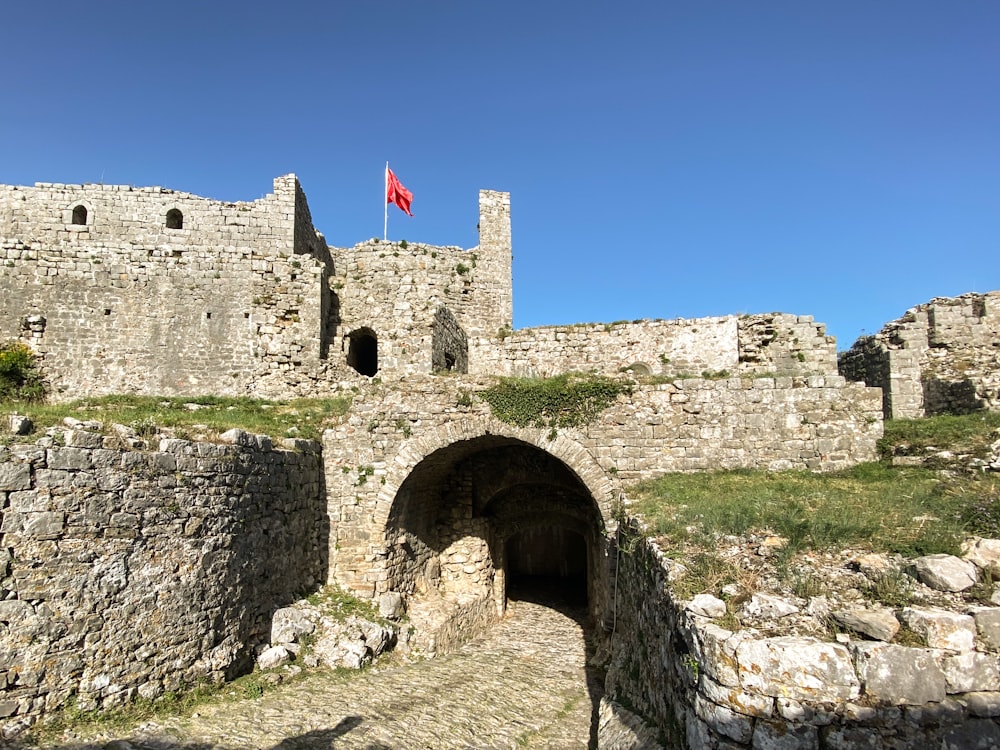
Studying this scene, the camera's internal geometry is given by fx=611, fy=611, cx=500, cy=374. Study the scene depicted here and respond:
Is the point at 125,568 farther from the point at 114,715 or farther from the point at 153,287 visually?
the point at 153,287

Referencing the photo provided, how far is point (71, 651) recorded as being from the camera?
7.62 m

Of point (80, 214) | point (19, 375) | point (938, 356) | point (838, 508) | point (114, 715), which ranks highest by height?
point (80, 214)

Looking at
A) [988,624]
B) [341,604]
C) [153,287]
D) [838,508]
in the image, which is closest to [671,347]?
[838,508]

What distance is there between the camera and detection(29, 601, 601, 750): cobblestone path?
25.7ft

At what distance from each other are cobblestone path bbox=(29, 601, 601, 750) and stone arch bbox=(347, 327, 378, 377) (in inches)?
421

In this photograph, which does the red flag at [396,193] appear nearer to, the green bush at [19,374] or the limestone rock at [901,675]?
the green bush at [19,374]

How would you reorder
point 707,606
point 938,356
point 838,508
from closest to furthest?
point 707,606 → point 838,508 → point 938,356

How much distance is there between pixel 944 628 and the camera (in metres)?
5.04

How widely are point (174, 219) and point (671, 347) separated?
1513 centimetres

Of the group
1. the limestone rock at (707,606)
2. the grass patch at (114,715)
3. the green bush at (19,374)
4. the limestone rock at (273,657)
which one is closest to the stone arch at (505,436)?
the limestone rock at (273,657)

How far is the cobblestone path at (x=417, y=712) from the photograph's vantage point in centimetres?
784

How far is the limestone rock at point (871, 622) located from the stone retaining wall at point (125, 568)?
8.40 metres

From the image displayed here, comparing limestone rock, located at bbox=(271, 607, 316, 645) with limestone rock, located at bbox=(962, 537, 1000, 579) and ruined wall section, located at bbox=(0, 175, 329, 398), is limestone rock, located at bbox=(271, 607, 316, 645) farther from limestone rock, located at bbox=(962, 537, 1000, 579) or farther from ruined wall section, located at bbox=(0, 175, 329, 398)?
limestone rock, located at bbox=(962, 537, 1000, 579)

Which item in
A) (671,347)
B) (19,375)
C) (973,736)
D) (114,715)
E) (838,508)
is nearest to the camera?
(973,736)
